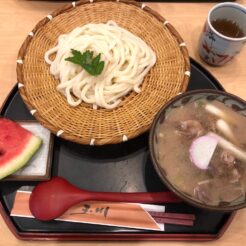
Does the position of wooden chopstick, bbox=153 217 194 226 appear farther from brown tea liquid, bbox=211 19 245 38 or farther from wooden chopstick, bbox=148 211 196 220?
brown tea liquid, bbox=211 19 245 38

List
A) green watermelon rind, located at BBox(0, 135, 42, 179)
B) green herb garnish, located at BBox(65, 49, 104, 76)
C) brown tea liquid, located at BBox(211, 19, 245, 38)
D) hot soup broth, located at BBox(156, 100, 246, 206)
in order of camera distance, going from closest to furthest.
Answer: hot soup broth, located at BBox(156, 100, 246, 206) → green watermelon rind, located at BBox(0, 135, 42, 179) → green herb garnish, located at BBox(65, 49, 104, 76) → brown tea liquid, located at BBox(211, 19, 245, 38)

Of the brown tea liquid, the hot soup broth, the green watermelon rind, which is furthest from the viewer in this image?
the brown tea liquid

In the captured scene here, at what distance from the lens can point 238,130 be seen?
1089mm

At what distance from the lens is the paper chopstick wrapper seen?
3.67 feet

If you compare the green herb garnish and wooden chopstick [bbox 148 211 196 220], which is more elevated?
the green herb garnish

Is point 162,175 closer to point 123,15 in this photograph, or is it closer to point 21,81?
point 21,81

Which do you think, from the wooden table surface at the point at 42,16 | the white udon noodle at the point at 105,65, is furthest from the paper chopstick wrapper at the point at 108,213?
the wooden table surface at the point at 42,16

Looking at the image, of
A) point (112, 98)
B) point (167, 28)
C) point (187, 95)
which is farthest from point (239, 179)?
point (167, 28)

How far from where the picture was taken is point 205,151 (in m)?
1.03

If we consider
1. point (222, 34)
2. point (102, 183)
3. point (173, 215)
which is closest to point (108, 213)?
point (102, 183)

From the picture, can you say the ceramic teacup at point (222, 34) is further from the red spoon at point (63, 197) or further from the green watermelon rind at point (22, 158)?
the green watermelon rind at point (22, 158)

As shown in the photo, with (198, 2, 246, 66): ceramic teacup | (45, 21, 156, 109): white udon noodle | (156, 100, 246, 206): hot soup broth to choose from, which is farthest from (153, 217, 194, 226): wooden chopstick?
(198, 2, 246, 66): ceramic teacup

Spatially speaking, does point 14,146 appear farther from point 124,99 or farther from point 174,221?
point 174,221

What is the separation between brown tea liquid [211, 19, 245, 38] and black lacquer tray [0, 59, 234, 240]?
0.56m
